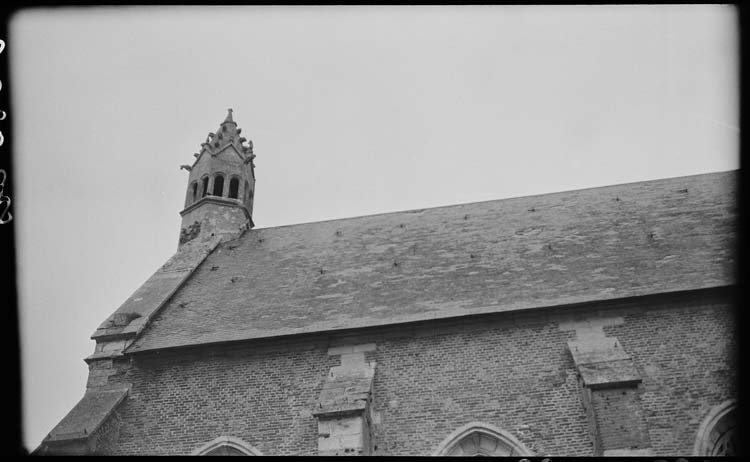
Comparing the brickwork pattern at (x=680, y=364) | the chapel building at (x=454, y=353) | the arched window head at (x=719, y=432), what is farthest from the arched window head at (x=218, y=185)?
the arched window head at (x=719, y=432)

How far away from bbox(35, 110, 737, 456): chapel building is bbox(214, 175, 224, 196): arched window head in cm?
570

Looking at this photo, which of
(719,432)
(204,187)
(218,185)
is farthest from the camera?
(218,185)

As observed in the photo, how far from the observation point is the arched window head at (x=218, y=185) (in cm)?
2239

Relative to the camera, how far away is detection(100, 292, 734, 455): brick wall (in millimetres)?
12078

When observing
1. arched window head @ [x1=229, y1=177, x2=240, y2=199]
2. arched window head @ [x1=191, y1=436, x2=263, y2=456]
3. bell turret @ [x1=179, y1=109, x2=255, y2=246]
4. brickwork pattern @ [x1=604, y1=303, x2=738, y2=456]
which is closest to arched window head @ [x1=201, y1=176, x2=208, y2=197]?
bell turret @ [x1=179, y1=109, x2=255, y2=246]

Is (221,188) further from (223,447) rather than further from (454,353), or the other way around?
(454,353)

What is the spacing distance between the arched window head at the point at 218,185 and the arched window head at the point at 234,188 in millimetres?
316

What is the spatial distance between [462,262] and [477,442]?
5057mm

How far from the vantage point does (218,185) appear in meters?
22.6

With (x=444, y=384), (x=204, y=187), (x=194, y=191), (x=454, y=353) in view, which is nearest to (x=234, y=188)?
(x=204, y=187)

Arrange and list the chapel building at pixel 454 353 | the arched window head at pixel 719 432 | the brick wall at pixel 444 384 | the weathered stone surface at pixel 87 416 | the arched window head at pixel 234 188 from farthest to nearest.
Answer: the arched window head at pixel 234 188
the weathered stone surface at pixel 87 416
the brick wall at pixel 444 384
the chapel building at pixel 454 353
the arched window head at pixel 719 432

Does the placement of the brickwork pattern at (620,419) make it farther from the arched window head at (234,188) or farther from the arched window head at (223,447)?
the arched window head at (234,188)

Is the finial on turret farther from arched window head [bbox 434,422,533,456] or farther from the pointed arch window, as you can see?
arched window head [bbox 434,422,533,456]

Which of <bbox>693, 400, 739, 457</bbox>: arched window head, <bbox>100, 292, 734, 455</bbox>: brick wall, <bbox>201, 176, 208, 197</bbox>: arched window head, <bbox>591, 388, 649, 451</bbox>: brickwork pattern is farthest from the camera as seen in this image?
<bbox>201, 176, 208, 197</bbox>: arched window head
